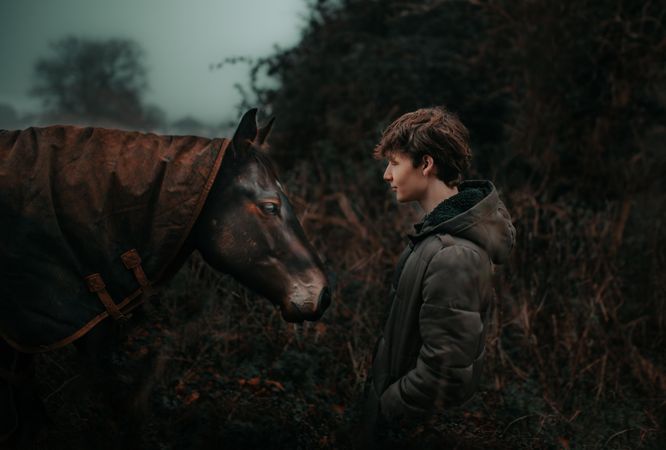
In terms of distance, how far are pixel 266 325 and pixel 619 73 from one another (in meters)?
4.87

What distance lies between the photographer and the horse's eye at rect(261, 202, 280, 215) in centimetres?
236

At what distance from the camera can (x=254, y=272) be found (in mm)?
2342

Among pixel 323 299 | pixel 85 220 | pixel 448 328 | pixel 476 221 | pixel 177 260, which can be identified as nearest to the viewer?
pixel 448 328

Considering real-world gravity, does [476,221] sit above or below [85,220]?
below

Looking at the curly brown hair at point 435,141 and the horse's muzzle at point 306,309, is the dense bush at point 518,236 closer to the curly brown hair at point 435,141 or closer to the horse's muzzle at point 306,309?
the horse's muzzle at point 306,309

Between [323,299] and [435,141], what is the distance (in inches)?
32.8

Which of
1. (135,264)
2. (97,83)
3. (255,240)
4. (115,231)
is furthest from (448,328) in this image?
(97,83)

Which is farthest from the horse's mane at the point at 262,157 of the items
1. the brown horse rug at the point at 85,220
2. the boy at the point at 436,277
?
the boy at the point at 436,277

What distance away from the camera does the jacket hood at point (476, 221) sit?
72.7 inches

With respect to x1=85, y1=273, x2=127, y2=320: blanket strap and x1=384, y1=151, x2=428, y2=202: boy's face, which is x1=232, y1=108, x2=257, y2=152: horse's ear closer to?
x1=384, y1=151, x2=428, y2=202: boy's face

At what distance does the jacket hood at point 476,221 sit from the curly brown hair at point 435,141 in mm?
112

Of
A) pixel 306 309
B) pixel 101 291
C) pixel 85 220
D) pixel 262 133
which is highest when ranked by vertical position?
pixel 262 133

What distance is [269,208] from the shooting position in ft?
7.75

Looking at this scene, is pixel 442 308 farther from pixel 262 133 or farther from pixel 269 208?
pixel 262 133
